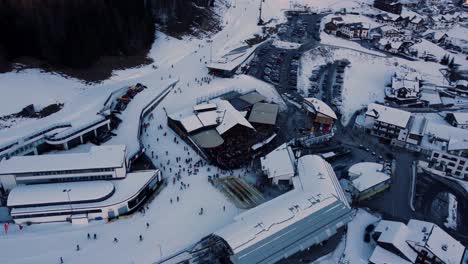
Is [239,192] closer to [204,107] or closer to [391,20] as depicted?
[204,107]

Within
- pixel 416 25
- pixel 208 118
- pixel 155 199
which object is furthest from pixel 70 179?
pixel 416 25

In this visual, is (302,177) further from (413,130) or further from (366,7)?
(366,7)

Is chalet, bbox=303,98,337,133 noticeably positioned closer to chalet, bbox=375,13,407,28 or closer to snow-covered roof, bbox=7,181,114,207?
snow-covered roof, bbox=7,181,114,207

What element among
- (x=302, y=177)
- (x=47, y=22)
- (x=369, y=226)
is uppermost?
(x=47, y=22)

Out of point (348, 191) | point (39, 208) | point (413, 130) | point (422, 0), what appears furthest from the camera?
point (422, 0)

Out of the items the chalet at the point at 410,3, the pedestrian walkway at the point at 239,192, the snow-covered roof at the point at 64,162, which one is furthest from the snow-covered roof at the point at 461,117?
the chalet at the point at 410,3

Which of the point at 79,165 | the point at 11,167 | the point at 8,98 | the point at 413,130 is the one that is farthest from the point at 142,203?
the point at 413,130

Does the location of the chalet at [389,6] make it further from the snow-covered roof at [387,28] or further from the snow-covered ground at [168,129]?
the snow-covered ground at [168,129]
